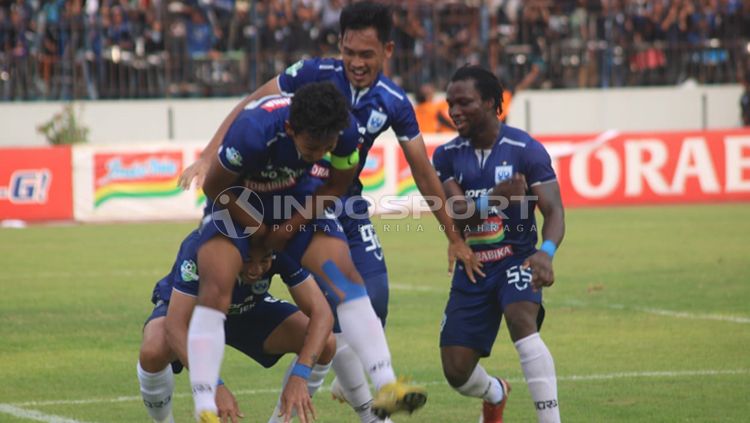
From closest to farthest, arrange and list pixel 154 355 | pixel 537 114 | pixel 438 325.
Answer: pixel 154 355, pixel 438 325, pixel 537 114

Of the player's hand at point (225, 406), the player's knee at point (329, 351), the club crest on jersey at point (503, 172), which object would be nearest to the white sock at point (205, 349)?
the player's hand at point (225, 406)

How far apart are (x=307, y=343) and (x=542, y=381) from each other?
1383mm

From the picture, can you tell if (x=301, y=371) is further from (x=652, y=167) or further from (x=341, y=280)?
(x=652, y=167)

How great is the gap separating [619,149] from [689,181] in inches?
62.9

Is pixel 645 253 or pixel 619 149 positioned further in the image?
pixel 619 149

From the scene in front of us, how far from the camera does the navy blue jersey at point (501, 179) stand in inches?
291

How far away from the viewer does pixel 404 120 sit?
7.41 meters

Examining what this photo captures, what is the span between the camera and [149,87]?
1071 inches

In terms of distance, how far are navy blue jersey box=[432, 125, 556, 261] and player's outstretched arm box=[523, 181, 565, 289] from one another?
131 mm

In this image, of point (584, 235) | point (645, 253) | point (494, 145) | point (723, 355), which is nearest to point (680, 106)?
point (584, 235)

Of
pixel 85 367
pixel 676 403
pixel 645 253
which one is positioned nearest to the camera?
pixel 676 403

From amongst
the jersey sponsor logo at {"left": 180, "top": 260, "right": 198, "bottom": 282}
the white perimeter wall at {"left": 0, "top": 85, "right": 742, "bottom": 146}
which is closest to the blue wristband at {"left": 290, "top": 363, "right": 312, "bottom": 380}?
the jersey sponsor logo at {"left": 180, "top": 260, "right": 198, "bottom": 282}

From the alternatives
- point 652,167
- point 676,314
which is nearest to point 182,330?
point 676,314

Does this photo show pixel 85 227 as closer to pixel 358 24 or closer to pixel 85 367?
pixel 85 367
